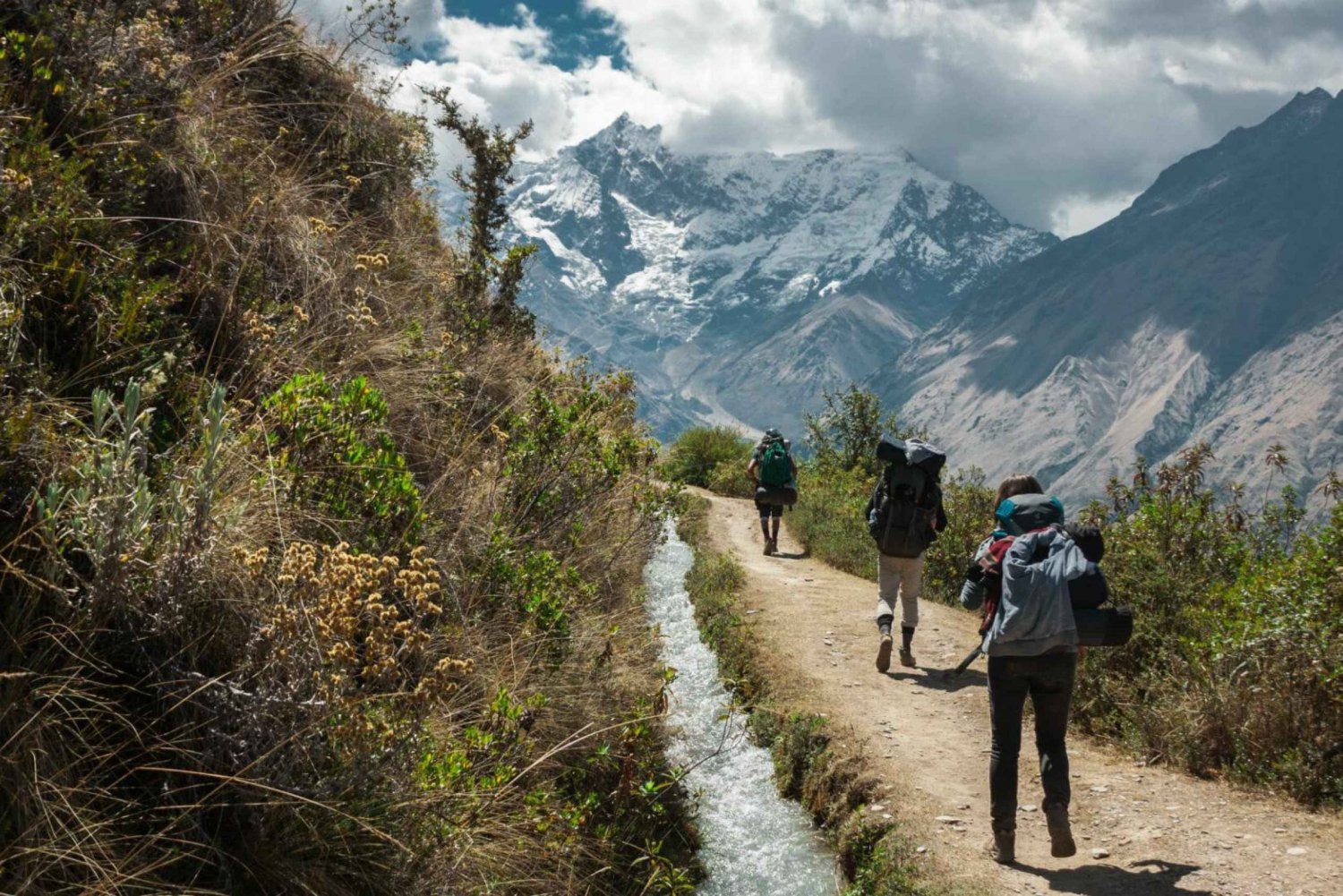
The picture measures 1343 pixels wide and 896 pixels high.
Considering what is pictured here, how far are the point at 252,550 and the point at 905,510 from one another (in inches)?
305

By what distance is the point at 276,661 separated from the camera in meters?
3.84

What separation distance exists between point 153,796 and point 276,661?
2.04 ft

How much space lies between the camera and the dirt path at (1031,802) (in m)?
6.34

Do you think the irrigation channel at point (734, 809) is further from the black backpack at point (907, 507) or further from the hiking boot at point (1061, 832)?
the black backpack at point (907, 507)

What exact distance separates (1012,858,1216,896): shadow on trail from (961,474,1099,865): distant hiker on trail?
16 centimetres

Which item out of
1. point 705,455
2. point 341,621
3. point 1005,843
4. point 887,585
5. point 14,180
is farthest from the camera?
point 705,455

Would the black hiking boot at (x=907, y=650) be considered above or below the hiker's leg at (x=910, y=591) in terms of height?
below

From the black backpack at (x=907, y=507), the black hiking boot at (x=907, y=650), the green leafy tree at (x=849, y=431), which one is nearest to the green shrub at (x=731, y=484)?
the green leafy tree at (x=849, y=431)

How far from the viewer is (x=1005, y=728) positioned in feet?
21.3

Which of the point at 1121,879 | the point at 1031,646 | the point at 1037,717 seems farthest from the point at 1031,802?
the point at 1031,646

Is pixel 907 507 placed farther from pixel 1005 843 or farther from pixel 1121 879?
pixel 1121 879

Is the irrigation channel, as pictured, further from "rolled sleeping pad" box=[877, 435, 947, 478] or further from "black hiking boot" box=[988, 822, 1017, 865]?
"rolled sleeping pad" box=[877, 435, 947, 478]

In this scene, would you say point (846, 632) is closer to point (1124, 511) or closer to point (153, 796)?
point (1124, 511)

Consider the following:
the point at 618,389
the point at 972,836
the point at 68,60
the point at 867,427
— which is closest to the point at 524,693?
the point at 972,836
